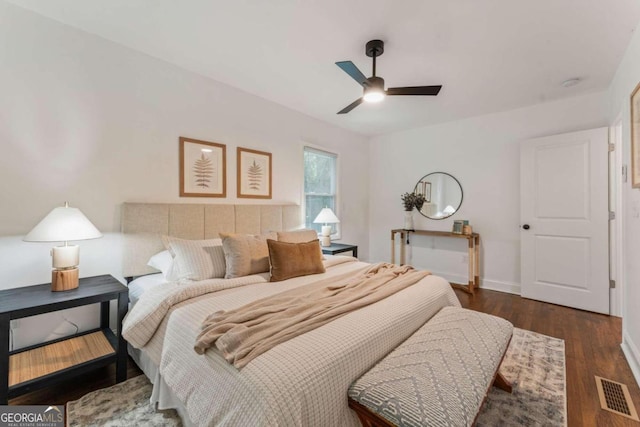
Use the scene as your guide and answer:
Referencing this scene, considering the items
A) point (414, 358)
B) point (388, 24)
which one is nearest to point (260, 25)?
point (388, 24)

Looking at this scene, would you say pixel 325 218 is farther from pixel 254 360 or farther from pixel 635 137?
pixel 635 137

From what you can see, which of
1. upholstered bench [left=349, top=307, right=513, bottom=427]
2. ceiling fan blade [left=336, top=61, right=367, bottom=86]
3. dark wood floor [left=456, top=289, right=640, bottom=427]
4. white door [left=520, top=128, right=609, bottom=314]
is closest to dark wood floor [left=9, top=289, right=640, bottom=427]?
dark wood floor [left=456, top=289, right=640, bottom=427]

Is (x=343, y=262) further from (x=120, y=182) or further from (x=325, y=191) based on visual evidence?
(x=120, y=182)

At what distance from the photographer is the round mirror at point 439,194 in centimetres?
428

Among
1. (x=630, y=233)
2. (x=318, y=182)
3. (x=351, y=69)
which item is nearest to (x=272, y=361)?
(x=351, y=69)

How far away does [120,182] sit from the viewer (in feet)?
7.64

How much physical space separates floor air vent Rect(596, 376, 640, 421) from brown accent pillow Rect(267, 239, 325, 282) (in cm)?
200

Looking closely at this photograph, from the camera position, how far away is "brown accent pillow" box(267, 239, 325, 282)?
2283 mm

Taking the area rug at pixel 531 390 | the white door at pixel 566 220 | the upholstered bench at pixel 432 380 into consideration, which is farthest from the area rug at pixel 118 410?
the white door at pixel 566 220

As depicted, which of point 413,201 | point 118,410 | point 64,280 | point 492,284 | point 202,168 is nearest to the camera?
point 118,410

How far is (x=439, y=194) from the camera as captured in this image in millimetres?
4426

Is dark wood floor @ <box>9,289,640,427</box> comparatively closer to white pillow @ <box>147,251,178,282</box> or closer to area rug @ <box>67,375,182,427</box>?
area rug @ <box>67,375,182,427</box>

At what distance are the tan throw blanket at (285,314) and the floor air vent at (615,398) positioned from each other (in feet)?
4.20

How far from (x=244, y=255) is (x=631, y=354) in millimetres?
3047
